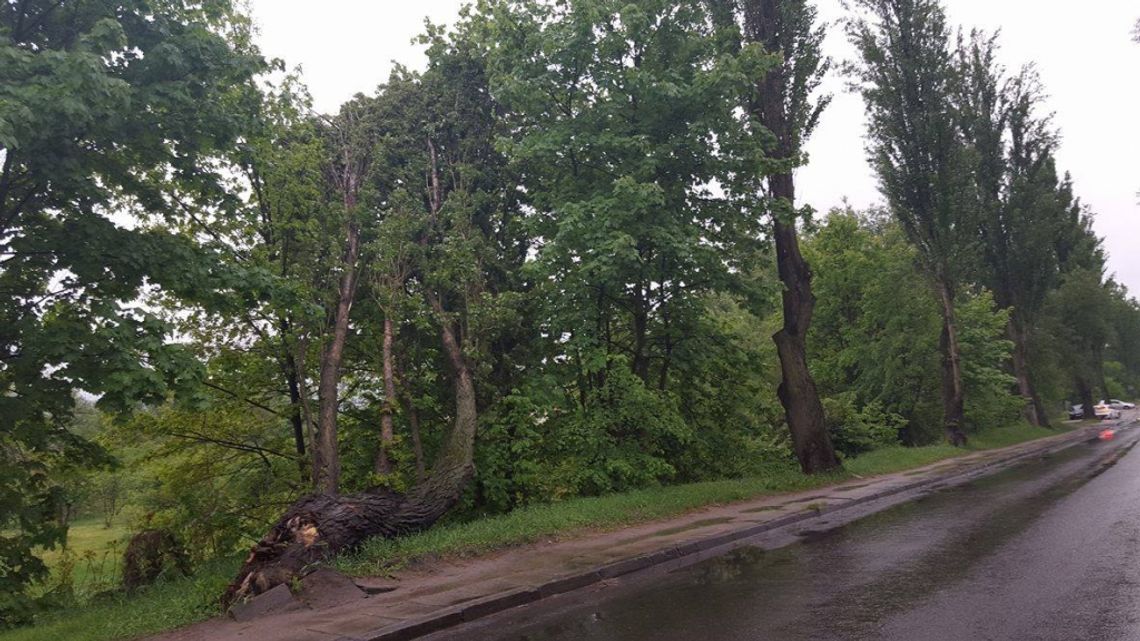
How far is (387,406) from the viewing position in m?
13.7

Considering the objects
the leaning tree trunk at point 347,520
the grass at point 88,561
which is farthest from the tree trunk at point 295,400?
the grass at point 88,561

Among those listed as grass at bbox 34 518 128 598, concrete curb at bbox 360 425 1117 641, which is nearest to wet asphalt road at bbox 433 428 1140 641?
concrete curb at bbox 360 425 1117 641

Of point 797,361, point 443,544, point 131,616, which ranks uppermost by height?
point 797,361

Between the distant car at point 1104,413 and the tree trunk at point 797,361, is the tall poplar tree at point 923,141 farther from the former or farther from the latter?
the distant car at point 1104,413

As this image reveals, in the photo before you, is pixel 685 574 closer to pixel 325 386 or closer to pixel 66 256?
pixel 325 386

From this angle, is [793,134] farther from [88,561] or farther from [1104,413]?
[1104,413]

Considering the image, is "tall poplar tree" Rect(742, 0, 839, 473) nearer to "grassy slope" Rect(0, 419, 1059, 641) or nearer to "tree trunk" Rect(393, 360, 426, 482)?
"grassy slope" Rect(0, 419, 1059, 641)

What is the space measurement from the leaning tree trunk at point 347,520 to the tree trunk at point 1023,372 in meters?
33.8

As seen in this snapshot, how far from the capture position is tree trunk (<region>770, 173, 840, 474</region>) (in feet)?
61.8

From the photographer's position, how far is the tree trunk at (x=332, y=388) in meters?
13.3

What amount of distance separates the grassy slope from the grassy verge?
0.01m

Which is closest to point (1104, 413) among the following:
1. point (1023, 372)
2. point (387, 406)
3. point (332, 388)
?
point (1023, 372)

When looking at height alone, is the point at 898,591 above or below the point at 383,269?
below

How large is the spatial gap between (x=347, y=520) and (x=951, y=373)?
84.0ft
